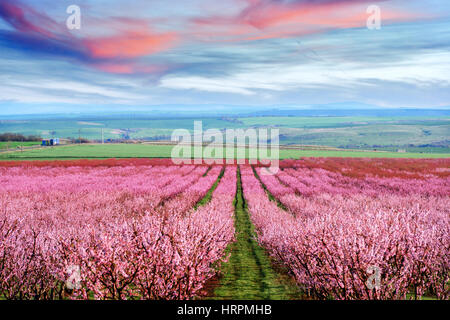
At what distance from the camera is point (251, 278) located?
6578mm

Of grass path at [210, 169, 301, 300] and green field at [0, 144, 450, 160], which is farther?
green field at [0, 144, 450, 160]

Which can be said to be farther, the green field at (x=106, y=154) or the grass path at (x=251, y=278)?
the green field at (x=106, y=154)

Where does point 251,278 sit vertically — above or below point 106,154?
below

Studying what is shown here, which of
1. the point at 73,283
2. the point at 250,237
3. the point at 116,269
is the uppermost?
the point at 116,269

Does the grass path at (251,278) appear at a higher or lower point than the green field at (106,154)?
lower

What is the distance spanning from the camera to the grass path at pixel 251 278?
568cm

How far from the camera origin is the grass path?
568 cm

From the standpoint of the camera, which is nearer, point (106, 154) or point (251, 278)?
point (251, 278)

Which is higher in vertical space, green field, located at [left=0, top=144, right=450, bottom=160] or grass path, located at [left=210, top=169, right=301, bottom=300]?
green field, located at [left=0, top=144, right=450, bottom=160]
